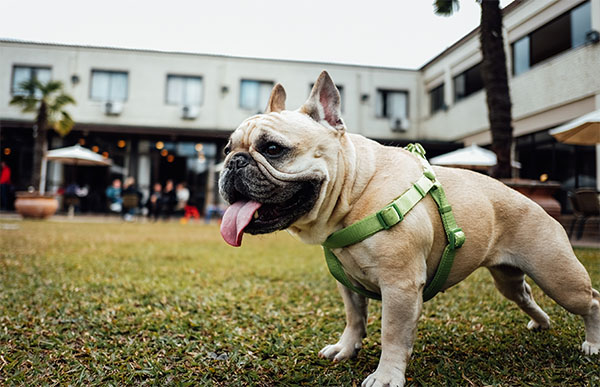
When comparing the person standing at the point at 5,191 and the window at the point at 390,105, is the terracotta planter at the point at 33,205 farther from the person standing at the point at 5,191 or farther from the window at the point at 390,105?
the window at the point at 390,105

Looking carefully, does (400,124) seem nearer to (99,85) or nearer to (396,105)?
(396,105)

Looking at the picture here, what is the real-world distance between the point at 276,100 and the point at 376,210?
3.03ft

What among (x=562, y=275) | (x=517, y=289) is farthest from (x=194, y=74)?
(x=562, y=275)

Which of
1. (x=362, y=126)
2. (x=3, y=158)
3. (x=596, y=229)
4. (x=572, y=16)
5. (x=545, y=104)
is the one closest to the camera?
(x=596, y=229)

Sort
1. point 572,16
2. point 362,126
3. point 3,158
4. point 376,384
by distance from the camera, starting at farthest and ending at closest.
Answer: point 362,126
point 3,158
point 572,16
point 376,384

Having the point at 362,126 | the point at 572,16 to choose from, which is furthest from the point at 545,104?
the point at 362,126

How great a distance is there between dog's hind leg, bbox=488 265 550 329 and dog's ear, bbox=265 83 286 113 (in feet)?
5.18

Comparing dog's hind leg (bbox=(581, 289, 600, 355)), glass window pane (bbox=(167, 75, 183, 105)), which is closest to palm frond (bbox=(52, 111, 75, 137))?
glass window pane (bbox=(167, 75, 183, 105))

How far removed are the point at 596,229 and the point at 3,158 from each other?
2486 centimetres

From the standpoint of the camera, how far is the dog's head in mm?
1798

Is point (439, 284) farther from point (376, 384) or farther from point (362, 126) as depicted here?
point (362, 126)

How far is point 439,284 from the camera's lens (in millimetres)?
2002

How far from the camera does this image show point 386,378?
5.70ft

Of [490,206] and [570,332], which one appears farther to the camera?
[570,332]
